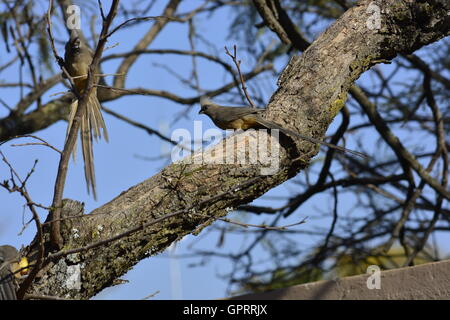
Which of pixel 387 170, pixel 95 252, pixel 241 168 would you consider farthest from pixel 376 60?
pixel 387 170

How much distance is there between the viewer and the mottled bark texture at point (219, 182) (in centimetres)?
245

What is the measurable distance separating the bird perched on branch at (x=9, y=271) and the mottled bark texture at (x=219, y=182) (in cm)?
11

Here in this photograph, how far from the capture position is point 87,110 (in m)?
3.96

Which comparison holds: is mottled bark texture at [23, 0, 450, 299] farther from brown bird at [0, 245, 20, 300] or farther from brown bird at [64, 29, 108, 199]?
brown bird at [64, 29, 108, 199]

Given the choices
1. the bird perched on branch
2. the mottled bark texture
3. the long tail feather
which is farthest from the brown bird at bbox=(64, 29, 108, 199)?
the bird perched on branch

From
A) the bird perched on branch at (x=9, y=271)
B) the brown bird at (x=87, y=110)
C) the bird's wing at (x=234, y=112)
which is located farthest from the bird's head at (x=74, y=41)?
the bird perched on branch at (x=9, y=271)

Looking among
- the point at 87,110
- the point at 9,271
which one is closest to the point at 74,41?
the point at 87,110

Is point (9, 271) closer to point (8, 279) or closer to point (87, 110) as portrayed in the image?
point (8, 279)

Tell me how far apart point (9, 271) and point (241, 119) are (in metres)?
Answer: 1.68

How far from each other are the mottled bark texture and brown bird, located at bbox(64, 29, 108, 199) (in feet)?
1.75

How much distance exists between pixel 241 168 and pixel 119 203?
0.55 meters

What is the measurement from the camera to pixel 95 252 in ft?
8.02

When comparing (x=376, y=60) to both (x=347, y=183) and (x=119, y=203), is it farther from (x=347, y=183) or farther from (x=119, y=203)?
(x=347, y=183)
